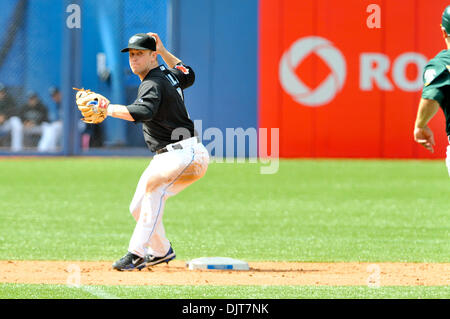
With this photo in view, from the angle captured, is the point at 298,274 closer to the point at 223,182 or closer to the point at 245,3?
the point at 223,182

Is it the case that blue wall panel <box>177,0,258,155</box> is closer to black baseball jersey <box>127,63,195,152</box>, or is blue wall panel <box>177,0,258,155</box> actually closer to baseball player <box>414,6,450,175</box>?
black baseball jersey <box>127,63,195,152</box>

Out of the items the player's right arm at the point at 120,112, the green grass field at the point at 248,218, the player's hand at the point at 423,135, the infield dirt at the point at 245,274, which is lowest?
the green grass field at the point at 248,218

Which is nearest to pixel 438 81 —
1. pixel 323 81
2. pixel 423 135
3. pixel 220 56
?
pixel 423 135

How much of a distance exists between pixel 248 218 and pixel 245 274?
13.8ft

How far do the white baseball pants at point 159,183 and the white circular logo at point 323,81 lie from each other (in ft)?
44.1

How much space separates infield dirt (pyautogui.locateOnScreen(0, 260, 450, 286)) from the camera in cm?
733

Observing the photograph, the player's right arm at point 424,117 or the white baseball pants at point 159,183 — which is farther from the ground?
the player's right arm at point 424,117

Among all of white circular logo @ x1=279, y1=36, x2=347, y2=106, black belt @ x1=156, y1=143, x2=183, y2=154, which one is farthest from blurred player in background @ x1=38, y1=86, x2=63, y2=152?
black belt @ x1=156, y1=143, x2=183, y2=154

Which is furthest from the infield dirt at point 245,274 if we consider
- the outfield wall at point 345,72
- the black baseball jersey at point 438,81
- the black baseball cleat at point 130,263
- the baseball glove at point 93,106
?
the outfield wall at point 345,72

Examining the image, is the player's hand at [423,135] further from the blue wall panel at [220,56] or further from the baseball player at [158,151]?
the blue wall panel at [220,56]

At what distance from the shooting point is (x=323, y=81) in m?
21.0

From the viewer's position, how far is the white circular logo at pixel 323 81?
20938 millimetres
